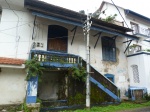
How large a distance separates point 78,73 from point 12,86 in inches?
173

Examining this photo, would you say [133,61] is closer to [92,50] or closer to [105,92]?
[92,50]

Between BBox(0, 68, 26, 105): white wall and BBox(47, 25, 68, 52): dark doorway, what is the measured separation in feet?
9.51

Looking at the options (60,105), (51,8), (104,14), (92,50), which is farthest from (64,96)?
(104,14)

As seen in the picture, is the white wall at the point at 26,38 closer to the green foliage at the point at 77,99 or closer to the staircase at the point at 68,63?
the staircase at the point at 68,63

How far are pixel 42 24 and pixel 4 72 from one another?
→ 4.36 m

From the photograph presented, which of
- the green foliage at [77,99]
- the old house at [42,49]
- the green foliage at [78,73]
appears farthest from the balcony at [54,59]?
the green foliage at [77,99]

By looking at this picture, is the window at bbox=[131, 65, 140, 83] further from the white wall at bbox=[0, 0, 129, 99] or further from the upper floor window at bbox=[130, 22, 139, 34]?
the upper floor window at bbox=[130, 22, 139, 34]

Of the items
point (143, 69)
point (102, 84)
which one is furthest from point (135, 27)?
point (102, 84)

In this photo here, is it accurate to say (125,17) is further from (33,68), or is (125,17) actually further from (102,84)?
(33,68)

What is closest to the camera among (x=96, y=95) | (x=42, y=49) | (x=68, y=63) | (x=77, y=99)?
(x=68, y=63)

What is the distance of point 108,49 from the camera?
550 inches

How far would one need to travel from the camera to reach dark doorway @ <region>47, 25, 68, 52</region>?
1120cm

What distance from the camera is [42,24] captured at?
11.1 m

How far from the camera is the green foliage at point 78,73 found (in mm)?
8805
